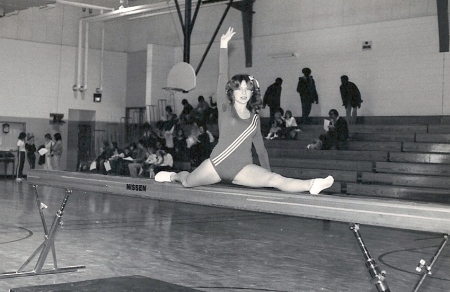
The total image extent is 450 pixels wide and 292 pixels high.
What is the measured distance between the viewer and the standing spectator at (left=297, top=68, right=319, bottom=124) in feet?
56.7

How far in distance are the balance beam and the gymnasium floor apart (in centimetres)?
126

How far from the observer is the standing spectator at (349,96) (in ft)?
53.3

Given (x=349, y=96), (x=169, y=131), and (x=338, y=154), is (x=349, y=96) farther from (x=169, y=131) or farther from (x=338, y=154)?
(x=169, y=131)

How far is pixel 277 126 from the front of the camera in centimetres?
1753

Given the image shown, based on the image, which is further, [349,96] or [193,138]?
[193,138]

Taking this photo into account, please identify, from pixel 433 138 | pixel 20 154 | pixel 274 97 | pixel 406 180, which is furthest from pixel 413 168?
pixel 20 154

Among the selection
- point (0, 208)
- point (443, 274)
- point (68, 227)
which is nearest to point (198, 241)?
point (68, 227)

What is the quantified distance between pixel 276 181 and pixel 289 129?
12.9m

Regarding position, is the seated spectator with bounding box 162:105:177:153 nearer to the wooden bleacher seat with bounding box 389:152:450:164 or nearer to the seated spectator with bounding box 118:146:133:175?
the seated spectator with bounding box 118:146:133:175

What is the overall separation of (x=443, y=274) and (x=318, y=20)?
12716 mm

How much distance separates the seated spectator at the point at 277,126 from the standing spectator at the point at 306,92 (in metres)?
0.70

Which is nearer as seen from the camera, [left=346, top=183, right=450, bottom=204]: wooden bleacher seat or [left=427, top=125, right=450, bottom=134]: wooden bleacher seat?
[left=346, top=183, right=450, bottom=204]: wooden bleacher seat

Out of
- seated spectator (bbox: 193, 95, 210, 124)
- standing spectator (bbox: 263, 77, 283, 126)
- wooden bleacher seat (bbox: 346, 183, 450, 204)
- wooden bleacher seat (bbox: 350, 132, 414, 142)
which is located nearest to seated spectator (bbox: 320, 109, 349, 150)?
wooden bleacher seat (bbox: 350, 132, 414, 142)

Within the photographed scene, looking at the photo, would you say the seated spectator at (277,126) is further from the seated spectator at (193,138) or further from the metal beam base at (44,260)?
the metal beam base at (44,260)
